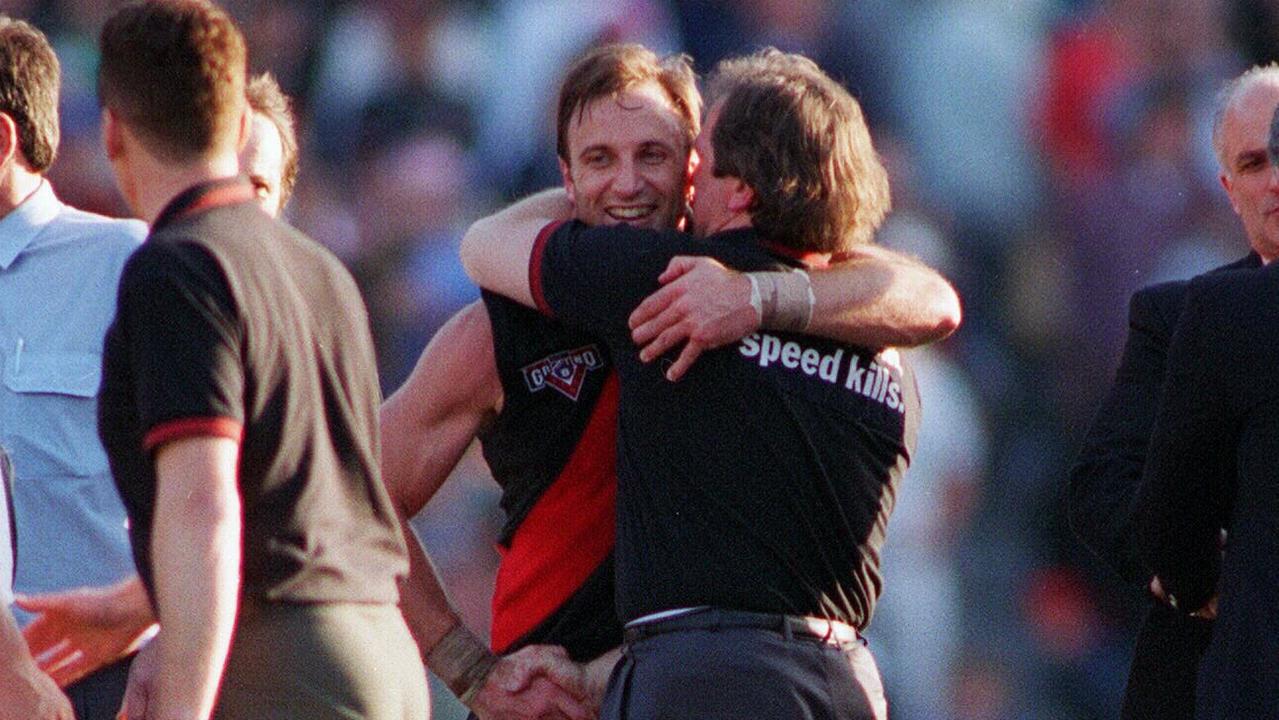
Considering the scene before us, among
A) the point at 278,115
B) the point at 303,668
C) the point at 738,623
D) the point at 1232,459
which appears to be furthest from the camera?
the point at 278,115

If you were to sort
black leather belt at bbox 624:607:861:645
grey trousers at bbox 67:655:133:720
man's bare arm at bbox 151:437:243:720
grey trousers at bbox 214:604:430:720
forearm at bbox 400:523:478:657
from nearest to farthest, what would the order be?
man's bare arm at bbox 151:437:243:720
grey trousers at bbox 214:604:430:720
black leather belt at bbox 624:607:861:645
grey trousers at bbox 67:655:133:720
forearm at bbox 400:523:478:657

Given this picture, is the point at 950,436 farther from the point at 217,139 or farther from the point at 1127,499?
the point at 217,139

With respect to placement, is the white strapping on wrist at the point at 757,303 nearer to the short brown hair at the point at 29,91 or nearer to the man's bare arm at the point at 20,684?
the man's bare arm at the point at 20,684

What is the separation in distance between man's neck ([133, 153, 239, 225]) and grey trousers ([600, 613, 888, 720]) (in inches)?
40.4

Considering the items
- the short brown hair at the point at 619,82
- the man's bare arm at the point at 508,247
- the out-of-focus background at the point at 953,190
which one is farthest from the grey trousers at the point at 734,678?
the out-of-focus background at the point at 953,190

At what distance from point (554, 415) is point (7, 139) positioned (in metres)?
1.20

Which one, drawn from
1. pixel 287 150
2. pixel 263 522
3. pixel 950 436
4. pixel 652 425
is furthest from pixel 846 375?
pixel 950 436

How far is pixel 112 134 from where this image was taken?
2.80 metres

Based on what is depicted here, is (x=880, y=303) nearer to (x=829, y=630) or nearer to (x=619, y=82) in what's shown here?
(x=829, y=630)

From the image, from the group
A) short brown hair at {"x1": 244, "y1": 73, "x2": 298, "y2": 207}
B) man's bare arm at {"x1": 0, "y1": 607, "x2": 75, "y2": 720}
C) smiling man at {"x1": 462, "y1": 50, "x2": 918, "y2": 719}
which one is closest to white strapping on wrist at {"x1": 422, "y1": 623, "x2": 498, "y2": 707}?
smiling man at {"x1": 462, "y1": 50, "x2": 918, "y2": 719}

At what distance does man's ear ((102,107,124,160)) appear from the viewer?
2781 millimetres

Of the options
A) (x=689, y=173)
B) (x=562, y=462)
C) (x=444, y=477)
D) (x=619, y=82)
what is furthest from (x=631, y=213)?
(x=444, y=477)

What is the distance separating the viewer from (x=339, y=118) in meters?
6.98

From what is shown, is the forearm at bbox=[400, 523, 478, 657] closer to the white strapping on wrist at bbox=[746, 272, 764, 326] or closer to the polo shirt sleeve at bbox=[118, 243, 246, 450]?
the white strapping on wrist at bbox=[746, 272, 764, 326]
